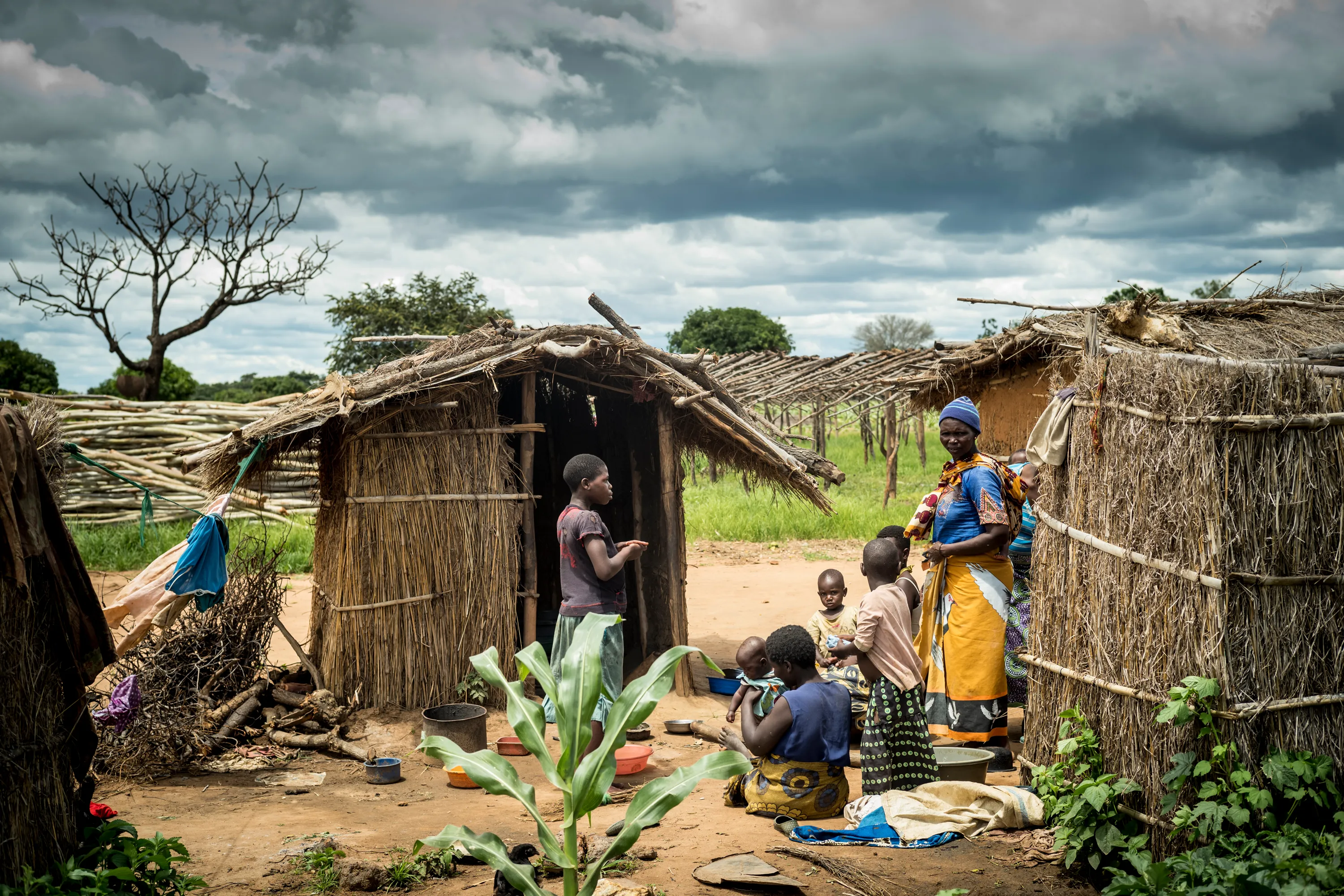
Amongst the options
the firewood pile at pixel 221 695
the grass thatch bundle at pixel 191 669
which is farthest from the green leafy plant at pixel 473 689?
the grass thatch bundle at pixel 191 669

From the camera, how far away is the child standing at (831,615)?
17.8ft

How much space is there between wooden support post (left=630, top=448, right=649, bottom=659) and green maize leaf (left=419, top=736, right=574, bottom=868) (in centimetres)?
436

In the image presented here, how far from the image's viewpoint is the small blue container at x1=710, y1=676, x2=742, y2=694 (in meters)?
6.65

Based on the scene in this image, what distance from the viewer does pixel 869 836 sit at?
12.2ft

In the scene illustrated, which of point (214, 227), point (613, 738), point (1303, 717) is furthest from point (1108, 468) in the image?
point (214, 227)

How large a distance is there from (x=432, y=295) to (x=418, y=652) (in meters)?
14.6

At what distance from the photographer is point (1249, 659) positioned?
3145 millimetres

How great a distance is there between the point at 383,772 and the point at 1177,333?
5107 millimetres

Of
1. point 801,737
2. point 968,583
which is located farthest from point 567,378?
point 801,737

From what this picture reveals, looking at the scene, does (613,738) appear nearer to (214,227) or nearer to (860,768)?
(860,768)

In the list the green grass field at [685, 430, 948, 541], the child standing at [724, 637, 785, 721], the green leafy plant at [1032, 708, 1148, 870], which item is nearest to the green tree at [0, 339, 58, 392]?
the green grass field at [685, 430, 948, 541]

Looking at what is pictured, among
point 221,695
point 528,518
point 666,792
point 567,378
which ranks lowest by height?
point 221,695

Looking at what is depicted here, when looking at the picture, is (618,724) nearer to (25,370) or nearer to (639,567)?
(639,567)

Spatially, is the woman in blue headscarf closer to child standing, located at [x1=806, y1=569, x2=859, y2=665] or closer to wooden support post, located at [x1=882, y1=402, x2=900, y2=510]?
child standing, located at [x1=806, y1=569, x2=859, y2=665]
